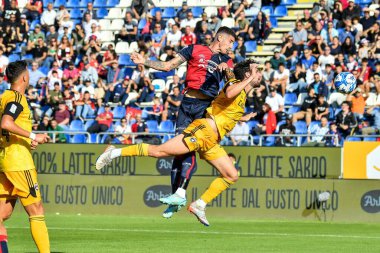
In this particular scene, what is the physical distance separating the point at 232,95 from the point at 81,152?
1228 centimetres

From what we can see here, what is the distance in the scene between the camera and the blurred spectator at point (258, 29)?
1282 inches

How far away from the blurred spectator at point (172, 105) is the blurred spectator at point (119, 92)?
2.64 m

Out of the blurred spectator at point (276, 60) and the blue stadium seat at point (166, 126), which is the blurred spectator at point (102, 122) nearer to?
the blue stadium seat at point (166, 126)

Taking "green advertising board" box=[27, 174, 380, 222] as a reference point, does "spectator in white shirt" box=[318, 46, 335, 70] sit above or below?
above

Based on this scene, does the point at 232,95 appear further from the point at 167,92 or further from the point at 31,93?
the point at 31,93

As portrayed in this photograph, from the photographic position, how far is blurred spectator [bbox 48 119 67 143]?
28406 millimetres

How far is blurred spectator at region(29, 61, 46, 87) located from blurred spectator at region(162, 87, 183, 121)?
20.4ft

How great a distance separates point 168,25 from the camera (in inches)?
1344

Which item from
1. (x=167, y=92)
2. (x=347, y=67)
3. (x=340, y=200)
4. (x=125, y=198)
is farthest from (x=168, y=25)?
(x=340, y=200)

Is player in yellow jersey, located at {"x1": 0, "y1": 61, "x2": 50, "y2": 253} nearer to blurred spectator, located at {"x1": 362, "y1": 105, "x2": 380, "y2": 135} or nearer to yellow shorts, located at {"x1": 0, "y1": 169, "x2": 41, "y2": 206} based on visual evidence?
yellow shorts, located at {"x1": 0, "y1": 169, "x2": 41, "y2": 206}

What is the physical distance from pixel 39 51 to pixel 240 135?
11996 mm

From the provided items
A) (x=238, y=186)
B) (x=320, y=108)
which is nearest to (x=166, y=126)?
(x=320, y=108)

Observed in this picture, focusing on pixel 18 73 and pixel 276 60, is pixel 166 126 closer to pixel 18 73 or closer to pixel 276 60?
pixel 276 60

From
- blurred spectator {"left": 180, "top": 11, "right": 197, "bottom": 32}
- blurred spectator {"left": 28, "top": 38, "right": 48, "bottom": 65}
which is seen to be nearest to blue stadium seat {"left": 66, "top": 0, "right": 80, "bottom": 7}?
blurred spectator {"left": 28, "top": 38, "right": 48, "bottom": 65}
